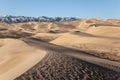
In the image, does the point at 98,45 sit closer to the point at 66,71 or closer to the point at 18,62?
the point at 18,62

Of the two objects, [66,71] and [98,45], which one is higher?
[66,71]

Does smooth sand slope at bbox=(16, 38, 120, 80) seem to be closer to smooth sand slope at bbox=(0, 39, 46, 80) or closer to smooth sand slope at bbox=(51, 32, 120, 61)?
smooth sand slope at bbox=(0, 39, 46, 80)

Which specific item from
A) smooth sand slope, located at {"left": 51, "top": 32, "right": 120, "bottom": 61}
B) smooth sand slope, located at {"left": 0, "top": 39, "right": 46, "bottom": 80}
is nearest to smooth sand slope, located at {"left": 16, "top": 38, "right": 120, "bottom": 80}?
smooth sand slope, located at {"left": 0, "top": 39, "right": 46, "bottom": 80}

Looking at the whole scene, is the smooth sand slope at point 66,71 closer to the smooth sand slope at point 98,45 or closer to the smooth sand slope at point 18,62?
the smooth sand slope at point 18,62

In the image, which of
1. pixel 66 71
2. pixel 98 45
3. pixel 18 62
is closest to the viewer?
pixel 66 71

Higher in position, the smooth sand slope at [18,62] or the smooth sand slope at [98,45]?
the smooth sand slope at [18,62]

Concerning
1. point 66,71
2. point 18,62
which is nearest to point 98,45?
point 18,62

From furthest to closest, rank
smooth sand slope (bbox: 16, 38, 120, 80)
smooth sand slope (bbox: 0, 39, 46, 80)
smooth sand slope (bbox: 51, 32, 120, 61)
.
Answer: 1. smooth sand slope (bbox: 51, 32, 120, 61)
2. smooth sand slope (bbox: 0, 39, 46, 80)
3. smooth sand slope (bbox: 16, 38, 120, 80)

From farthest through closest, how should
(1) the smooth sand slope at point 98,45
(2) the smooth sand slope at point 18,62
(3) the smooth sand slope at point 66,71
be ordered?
(1) the smooth sand slope at point 98,45 < (2) the smooth sand slope at point 18,62 < (3) the smooth sand slope at point 66,71

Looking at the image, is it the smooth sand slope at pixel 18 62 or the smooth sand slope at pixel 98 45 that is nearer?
the smooth sand slope at pixel 18 62

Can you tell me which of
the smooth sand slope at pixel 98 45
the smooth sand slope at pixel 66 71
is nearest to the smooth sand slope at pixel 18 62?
the smooth sand slope at pixel 66 71

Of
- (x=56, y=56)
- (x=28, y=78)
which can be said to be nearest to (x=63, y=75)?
(x=28, y=78)

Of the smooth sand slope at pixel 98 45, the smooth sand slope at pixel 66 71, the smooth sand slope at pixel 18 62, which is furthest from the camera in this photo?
the smooth sand slope at pixel 98 45

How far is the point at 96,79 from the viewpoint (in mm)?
18562
